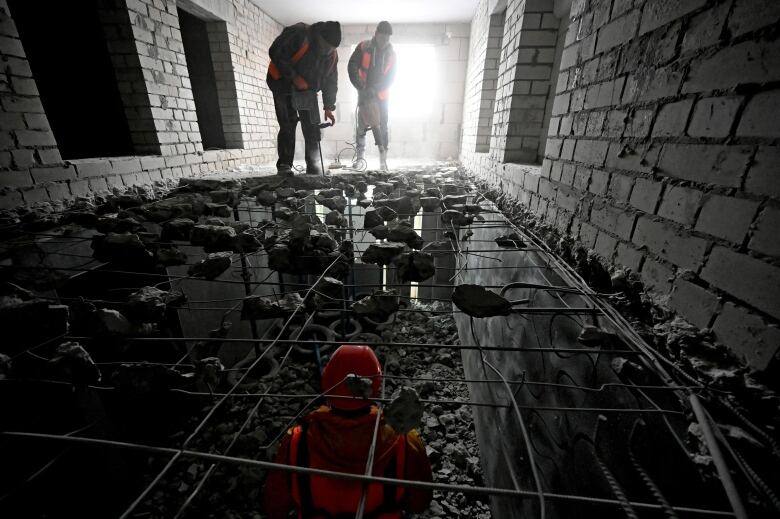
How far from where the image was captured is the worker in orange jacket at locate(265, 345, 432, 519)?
116cm

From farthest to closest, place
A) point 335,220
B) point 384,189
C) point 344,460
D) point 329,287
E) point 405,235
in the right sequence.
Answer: point 384,189 → point 335,220 → point 405,235 → point 329,287 → point 344,460

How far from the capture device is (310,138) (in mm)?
4762

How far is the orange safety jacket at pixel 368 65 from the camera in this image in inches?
216

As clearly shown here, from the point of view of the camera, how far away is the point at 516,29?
124 inches

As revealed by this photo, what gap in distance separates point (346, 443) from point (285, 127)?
15.0 ft

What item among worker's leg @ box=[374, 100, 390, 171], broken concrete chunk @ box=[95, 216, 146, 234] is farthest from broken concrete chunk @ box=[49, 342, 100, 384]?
worker's leg @ box=[374, 100, 390, 171]

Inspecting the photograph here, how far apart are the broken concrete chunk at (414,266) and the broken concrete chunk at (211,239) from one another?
1.12 m

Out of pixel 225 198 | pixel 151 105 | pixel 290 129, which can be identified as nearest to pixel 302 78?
pixel 290 129

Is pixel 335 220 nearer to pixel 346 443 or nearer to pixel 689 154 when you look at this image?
pixel 346 443

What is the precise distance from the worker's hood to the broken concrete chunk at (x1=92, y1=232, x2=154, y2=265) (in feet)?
4.90

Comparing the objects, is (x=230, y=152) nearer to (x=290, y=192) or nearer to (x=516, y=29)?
(x=290, y=192)

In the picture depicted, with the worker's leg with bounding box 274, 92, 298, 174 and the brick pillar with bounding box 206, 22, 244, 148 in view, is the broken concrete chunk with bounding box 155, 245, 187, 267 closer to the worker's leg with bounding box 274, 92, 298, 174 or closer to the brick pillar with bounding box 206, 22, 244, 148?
the worker's leg with bounding box 274, 92, 298, 174

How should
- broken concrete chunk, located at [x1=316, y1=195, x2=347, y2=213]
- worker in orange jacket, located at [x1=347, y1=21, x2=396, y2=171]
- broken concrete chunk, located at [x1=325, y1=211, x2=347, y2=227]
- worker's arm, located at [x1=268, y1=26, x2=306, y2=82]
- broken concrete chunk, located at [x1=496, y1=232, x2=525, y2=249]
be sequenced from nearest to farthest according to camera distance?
broken concrete chunk, located at [x1=496, y1=232, x2=525, y2=249] → broken concrete chunk, located at [x1=325, y1=211, x2=347, y2=227] → broken concrete chunk, located at [x1=316, y1=195, x2=347, y2=213] → worker's arm, located at [x1=268, y1=26, x2=306, y2=82] → worker in orange jacket, located at [x1=347, y1=21, x2=396, y2=171]

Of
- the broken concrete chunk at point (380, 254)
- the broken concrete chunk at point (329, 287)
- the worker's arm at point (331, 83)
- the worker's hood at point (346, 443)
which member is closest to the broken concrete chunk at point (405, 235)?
the broken concrete chunk at point (380, 254)
